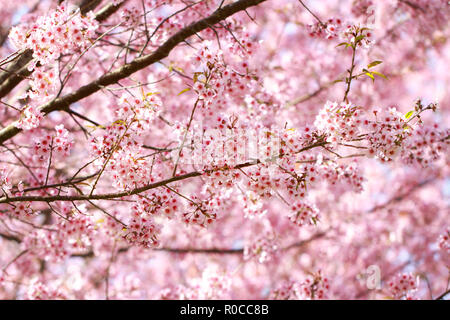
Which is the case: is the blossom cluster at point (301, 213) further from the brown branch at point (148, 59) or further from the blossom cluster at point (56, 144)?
the blossom cluster at point (56, 144)

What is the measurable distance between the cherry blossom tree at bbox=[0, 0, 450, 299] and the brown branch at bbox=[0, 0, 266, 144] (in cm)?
1

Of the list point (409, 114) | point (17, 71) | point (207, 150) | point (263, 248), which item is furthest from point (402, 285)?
point (17, 71)

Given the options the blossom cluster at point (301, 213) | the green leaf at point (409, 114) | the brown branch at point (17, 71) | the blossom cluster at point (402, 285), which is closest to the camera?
the green leaf at point (409, 114)

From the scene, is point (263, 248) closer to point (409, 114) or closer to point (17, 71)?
point (409, 114)

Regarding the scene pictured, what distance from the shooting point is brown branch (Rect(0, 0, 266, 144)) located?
3.52m

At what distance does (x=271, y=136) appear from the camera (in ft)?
10.4

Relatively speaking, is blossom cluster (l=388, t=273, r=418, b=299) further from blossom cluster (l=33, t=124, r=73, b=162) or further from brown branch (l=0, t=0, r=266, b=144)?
→ blossom cluster (l=33, t=124, r=73, b=162)

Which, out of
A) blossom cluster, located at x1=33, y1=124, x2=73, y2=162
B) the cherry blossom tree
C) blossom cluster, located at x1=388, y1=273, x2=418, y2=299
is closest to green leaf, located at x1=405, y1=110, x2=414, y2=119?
the cherry blossom tree

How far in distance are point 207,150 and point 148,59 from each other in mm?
1217

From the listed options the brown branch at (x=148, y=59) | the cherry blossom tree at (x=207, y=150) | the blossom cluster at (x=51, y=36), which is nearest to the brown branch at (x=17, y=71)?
the cherry blossom tree at (x=207, y=150)

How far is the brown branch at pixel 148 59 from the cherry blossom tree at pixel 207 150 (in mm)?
13

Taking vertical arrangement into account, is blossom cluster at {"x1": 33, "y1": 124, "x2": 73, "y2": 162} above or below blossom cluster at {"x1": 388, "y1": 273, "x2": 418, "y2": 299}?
above

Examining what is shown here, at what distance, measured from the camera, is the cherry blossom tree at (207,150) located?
3.27 metres
